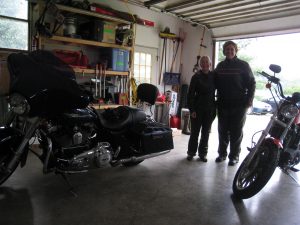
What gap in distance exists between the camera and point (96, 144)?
106 inches

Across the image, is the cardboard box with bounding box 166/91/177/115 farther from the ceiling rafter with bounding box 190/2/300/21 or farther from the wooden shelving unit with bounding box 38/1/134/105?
the ceiling rafter with bounding box 190/2/300/21

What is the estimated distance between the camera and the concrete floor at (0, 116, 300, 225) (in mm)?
2238

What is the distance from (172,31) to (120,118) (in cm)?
390

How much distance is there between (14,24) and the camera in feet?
13.2

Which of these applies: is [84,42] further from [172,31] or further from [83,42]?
[172,31]

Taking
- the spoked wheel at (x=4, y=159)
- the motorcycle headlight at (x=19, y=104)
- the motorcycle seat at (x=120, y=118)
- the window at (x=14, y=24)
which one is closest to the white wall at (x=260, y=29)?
the motorcycle seat at (x=120, y=118)

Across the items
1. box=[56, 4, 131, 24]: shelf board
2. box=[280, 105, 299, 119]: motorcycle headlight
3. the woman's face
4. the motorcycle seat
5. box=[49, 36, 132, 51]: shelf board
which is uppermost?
box=[56, 4, 131, 24]: shelf board

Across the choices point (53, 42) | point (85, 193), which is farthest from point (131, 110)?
point (53, 42)

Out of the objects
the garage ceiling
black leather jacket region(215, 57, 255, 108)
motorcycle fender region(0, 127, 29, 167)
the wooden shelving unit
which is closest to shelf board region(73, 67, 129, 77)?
the wooden shelving unit

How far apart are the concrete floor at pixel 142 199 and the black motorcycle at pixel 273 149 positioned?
0.67 feet

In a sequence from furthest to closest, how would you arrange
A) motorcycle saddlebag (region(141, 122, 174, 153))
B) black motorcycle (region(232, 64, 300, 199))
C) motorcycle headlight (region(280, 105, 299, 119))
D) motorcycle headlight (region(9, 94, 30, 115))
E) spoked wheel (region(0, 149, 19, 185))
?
motorcycle saddlebag (region(141, 122, 174, 153)), motorcycle headlight (region(280, 105, 299, 119)), black motorcycle (region(232, 64, 300, 199)), spoked wheel (region(0, 149, 19, 185)), motorcycle headlight (region(9, 94, 30, 115))

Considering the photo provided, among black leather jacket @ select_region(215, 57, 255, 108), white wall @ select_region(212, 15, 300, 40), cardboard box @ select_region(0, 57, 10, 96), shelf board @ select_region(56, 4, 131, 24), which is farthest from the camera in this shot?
white wall @ select_region(212, 15, 300, 40)

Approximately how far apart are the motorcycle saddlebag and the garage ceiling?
8.57 ft

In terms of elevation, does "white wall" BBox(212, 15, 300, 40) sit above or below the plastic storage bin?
above
